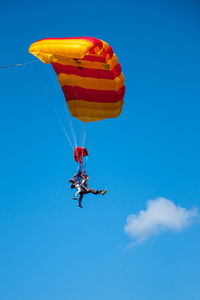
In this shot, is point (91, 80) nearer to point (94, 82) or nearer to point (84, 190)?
point (94, 82)

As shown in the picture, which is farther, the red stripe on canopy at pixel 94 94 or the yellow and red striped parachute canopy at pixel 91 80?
the red stripe on canopy at pixel 94 94

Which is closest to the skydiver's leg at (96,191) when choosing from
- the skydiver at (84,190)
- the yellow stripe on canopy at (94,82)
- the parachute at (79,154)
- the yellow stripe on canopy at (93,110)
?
the skydiver at (84,190)

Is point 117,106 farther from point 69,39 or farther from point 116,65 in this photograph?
point 69,39

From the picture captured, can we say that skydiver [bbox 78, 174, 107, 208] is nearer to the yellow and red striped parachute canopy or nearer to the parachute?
the parachute

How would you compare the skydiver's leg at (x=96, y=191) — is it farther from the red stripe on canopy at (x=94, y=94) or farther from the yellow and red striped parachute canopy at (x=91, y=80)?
the red stripe on canopy at (x=94, y=94)

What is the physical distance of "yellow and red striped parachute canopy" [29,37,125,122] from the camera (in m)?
15.7

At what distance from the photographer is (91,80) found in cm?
1738

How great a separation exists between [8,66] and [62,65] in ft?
21.3

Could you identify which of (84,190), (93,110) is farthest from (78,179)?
(93,110)

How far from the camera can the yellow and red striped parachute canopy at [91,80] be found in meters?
15.7

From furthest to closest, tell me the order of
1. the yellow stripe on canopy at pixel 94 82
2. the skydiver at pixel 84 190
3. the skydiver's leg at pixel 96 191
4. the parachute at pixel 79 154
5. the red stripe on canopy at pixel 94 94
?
1. the red stripe on canopy at pixel 94 94
2. the yellow stripe on canopy at pixel 94 82
3. the parachute at pixel 79 154
4. the skydiver at pixel 84 190
5. the skydiver's leg at pixel 96 191

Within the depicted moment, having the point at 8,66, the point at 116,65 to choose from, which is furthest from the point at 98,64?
the point at 8,66

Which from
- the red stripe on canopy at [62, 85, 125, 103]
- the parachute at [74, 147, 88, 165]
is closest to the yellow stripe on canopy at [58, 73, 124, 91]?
the red stripe on canopy at [62, 85, 125, 103]

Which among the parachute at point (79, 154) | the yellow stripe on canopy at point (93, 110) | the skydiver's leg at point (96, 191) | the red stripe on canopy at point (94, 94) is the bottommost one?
the skydiver's leg at point (96, 191)
